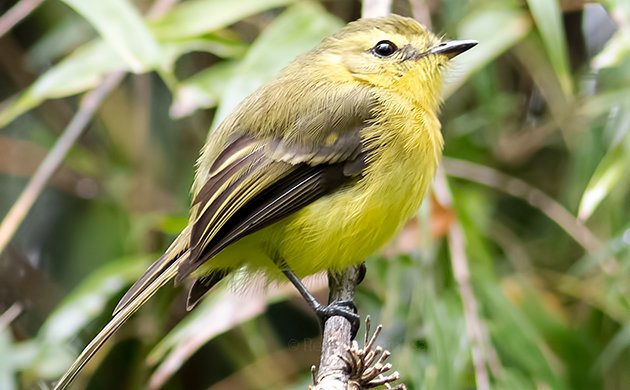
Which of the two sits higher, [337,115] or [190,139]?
[190,139]

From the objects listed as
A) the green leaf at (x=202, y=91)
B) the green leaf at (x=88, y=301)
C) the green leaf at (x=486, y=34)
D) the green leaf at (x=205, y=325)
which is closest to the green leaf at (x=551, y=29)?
the green leaf at (x=486, y=34)

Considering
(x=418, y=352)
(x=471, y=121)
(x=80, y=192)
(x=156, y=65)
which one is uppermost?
(x=80, y=192)

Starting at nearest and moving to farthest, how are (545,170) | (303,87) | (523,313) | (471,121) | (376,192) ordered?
(376,192) < (303,87) < (523,313) < (471,121) < (545,170)

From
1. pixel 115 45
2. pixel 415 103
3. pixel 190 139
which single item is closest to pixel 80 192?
pixel 190 139

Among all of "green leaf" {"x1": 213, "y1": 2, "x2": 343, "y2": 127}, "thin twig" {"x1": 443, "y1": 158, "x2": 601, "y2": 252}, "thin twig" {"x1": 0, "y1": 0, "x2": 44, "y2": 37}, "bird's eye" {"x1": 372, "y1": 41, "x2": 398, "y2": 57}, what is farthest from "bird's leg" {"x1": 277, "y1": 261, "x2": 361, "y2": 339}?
"thin twig" {"x1": 0, "y1": 0, "x2": 44, "y2": 37}

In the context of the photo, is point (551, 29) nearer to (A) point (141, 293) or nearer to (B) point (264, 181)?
(B) point (264, 181)

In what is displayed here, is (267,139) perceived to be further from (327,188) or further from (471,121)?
(471,121)

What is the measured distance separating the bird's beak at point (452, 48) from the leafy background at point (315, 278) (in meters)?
0.16

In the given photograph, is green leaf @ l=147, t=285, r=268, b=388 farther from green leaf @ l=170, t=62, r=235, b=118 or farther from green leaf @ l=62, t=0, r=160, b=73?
green leaf @ l=62, t=0, r=160, b=73

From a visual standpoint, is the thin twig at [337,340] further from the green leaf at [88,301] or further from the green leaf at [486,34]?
the green leaf at [88,301]

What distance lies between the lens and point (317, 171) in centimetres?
263

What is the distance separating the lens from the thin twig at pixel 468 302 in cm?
263

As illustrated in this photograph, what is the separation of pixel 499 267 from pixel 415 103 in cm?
105

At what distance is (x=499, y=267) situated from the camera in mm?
3609
